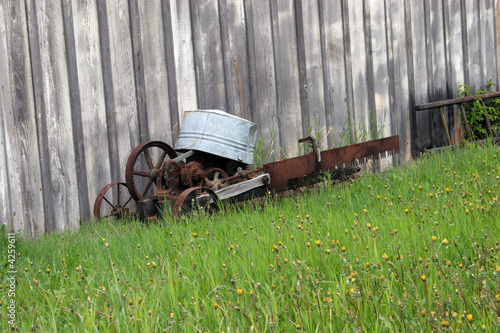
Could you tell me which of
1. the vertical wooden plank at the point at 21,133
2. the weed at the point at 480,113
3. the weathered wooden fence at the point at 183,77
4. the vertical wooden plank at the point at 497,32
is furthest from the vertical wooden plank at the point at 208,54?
the vertical wooden plank at the point at 497,32

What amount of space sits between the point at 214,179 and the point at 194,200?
427 millimetres

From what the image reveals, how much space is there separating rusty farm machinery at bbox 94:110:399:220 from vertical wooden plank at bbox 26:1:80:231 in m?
0.26

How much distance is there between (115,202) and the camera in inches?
188

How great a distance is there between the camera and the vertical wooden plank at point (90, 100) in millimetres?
4582

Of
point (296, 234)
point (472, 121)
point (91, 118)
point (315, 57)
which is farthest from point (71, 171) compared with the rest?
point (472, 121)

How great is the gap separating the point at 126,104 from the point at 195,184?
954 mm

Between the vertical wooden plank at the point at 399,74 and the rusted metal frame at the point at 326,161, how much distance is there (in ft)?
3.67

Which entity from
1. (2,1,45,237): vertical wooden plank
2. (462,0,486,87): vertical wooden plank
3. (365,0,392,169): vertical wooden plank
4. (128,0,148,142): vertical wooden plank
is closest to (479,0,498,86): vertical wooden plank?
(462,0,486,87): vertical wooden plank

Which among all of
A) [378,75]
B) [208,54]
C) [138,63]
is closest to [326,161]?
[208,54]

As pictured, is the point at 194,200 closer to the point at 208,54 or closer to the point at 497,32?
the point at 208,54

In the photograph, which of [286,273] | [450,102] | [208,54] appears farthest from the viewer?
[450,102]

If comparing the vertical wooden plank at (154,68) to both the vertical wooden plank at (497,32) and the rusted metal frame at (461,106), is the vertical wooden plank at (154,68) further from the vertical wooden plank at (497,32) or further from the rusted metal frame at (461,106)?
the vertical wooden plank at (497,32)

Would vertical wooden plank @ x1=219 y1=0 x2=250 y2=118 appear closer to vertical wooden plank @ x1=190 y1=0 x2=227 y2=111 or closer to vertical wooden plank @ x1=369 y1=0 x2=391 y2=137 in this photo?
vertical wooden plank @ x1=190 y1=0 x2=227 y2=111

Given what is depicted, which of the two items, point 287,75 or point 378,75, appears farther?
point 378,75
